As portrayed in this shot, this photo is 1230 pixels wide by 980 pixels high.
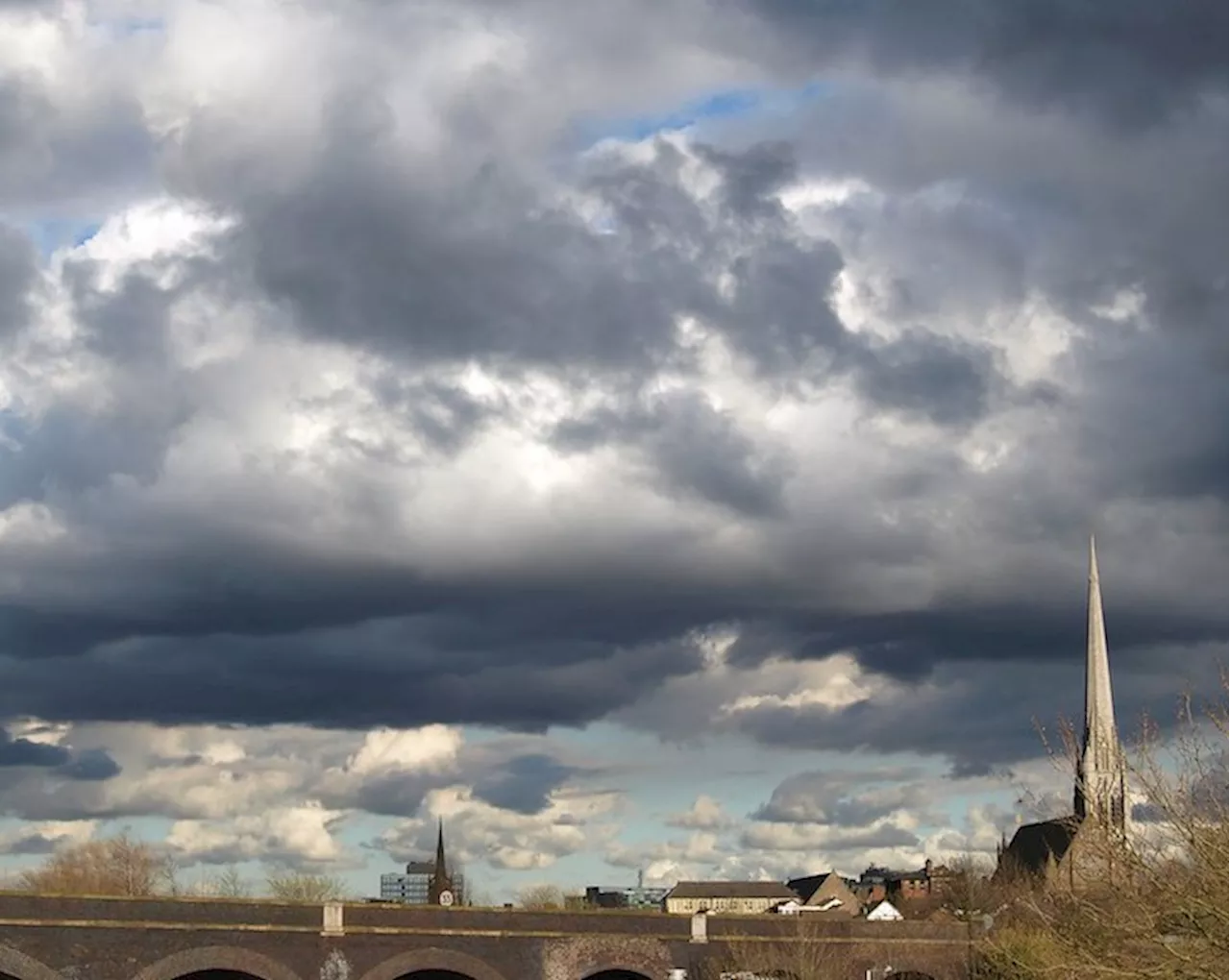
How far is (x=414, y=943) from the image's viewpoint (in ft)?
218

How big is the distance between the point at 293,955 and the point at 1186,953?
40.9 m

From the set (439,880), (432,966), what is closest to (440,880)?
(439,880)

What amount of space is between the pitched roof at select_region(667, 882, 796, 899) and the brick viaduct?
102 meters

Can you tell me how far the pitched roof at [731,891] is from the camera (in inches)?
7111

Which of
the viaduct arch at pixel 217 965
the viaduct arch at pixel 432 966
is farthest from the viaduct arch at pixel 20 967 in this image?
the viaduct arch at pixel 432 966

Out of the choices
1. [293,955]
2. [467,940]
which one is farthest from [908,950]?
[293,955]

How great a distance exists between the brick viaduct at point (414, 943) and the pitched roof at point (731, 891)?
102m

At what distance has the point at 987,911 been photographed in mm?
90250

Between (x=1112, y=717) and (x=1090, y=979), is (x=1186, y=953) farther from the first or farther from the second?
(x=1112, y=717)

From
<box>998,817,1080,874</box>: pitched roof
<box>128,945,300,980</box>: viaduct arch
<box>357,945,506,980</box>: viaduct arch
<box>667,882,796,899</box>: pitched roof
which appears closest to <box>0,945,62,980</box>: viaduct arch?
<box>128,945,300,980</box>: viaduct arch

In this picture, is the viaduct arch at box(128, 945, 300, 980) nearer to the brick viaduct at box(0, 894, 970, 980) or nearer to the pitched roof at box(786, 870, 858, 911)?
the brick viaduct at box(0, 894, 970, 980)

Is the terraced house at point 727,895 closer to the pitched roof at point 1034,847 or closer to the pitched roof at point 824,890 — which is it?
the pitched roof at point 824,890

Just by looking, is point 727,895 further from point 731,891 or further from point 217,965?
point 217,965

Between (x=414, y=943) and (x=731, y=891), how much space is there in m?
119
